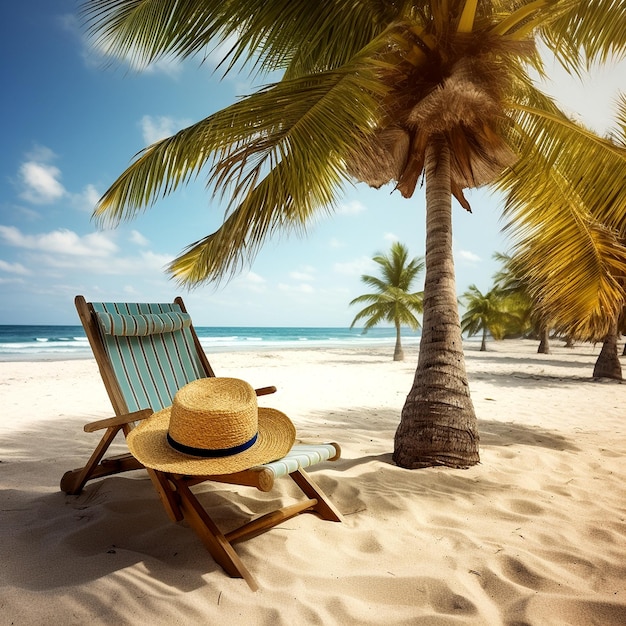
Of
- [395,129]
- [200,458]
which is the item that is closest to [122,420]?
[200,458]

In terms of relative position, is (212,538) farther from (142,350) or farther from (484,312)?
(484,312)

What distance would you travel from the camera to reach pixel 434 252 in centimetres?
343

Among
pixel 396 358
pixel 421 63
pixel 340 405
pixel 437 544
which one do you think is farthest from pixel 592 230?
pixel 396 358

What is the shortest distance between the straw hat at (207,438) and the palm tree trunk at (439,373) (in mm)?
1474

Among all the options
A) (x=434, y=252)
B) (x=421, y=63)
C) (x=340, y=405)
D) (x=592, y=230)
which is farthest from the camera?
(x=340, y=405)

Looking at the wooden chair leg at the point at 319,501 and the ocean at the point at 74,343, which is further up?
the wooden chair leg at the point at 319,501

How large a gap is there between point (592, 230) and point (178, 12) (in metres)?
3.97

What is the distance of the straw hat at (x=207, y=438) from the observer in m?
1.78

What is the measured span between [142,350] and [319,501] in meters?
1.46

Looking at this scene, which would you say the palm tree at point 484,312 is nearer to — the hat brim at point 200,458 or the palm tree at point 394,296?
the palm tree at point 394,296

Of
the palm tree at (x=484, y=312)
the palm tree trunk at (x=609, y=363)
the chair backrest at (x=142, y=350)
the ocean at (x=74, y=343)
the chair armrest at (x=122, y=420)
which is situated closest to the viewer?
the chair armrest at (x=122, y=420)

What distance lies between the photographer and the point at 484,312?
795 inches

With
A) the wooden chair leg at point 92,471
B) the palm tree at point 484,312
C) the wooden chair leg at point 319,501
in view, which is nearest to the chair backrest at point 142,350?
the wooden chair leg at point 92,471

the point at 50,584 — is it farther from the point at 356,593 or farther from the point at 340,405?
the point at 340,405
